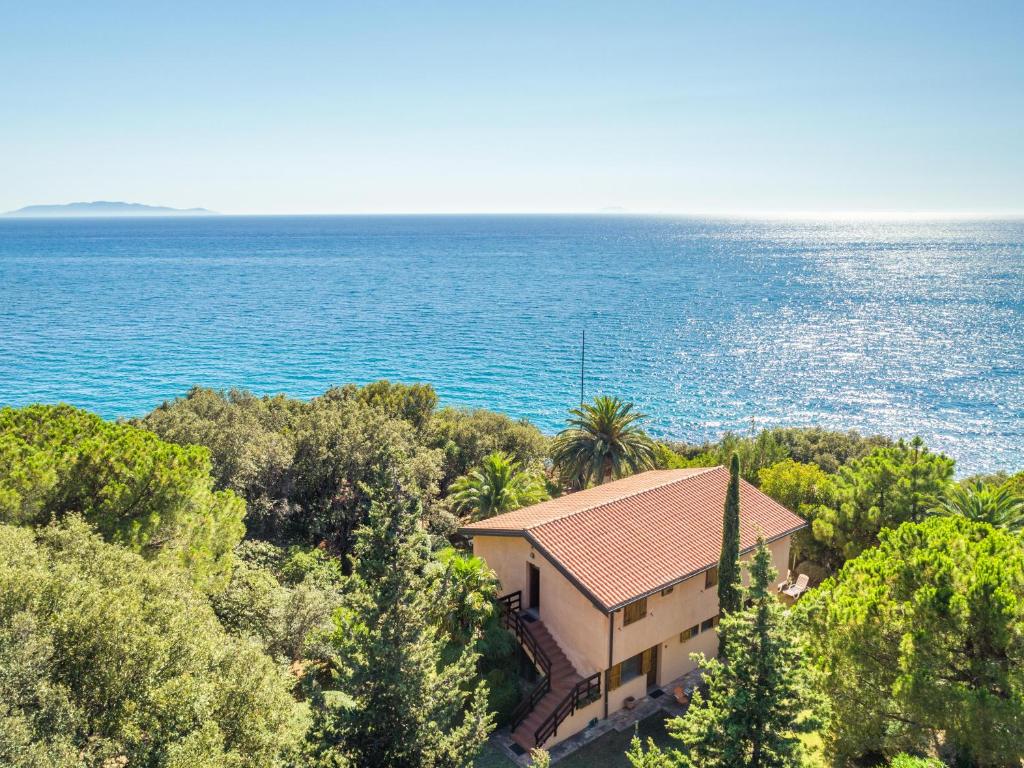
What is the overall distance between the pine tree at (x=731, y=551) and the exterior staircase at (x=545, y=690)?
4.56m

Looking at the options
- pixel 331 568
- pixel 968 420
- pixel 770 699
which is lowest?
pixel 968 420

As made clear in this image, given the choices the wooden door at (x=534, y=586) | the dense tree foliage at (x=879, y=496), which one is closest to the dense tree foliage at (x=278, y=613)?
the wooden door at (x=534, y=586)

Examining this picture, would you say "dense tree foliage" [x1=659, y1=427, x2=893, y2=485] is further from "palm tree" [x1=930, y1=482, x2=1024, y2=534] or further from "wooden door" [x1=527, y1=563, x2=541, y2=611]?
"wooden door" [x1=527, y1=563, x2=541, y2=611]

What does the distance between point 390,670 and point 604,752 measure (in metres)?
9.52

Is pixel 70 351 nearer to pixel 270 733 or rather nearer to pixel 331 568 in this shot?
pixel 331 568

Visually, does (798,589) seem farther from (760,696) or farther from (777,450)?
(760,696)

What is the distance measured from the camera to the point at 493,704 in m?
18.9

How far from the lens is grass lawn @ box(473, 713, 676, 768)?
17875 mm

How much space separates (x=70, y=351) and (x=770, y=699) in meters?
84.8

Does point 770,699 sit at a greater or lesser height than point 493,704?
greater

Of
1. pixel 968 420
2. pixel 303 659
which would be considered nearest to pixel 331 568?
pixel 303 659

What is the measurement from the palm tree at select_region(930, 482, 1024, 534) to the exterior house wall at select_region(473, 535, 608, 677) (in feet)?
38.8

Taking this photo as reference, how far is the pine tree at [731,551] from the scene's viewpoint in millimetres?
19750

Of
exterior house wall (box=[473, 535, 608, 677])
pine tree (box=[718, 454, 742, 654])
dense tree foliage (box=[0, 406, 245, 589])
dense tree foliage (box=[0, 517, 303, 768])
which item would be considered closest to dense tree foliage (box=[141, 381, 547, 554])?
exterior house wall (box=[473, 535, 608, 677])
